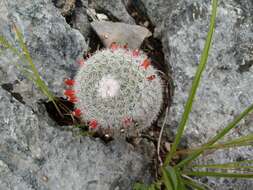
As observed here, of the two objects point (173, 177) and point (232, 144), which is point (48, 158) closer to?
point (173, 177)

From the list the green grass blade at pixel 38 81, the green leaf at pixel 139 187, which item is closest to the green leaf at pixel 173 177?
the green leaf at pixel 139 187

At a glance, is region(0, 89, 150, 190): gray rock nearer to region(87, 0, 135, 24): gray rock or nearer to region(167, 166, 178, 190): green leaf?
region(167, 166, 178, 190): green leaf

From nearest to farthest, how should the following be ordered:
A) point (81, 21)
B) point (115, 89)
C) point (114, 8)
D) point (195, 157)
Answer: point (115, 89)
point (195, 157)
point (81, 21)
point (114, 8)

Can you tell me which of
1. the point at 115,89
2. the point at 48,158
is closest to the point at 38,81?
the point at 48,158

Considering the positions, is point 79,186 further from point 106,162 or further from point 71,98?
point 71,98

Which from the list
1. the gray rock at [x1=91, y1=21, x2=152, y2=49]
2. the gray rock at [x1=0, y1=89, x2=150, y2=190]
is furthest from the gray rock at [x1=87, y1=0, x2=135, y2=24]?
the gray rock at [x1=0, y1=89, x2=150, y2=190]
